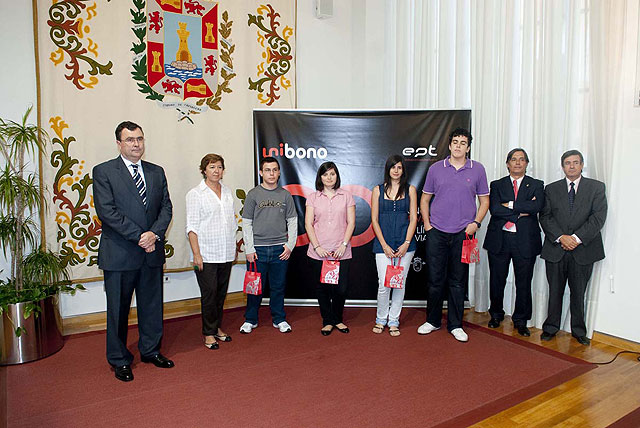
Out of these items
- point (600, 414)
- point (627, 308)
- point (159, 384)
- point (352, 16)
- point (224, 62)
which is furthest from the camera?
point (352, 16)

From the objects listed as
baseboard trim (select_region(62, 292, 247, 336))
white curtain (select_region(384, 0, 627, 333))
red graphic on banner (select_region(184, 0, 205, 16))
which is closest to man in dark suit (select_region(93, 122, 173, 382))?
baseboard trim (select_region(62, 292, 247, 336))

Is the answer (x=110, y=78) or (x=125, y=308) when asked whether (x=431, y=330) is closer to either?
(x=125, y=308)

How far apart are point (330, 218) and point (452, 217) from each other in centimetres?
97

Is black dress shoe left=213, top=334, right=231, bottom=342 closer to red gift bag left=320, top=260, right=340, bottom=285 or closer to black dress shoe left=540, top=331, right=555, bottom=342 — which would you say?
red gift bag left=320, top=260, right=340, bottom=285

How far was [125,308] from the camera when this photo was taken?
3.27 m

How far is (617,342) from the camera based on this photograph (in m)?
3.87

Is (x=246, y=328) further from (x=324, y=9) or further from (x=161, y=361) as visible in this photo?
(x=324, y=9)

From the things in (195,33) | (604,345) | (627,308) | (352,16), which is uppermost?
(352,16)

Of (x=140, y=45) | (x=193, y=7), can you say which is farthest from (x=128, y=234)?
(x=193, y=7)

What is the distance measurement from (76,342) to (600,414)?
12.2 ft

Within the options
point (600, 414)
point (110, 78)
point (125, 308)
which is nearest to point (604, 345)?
point (600, 414)

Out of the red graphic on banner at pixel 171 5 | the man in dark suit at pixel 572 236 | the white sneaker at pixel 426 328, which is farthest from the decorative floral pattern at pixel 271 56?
the man in dark suit at pixel 572 236

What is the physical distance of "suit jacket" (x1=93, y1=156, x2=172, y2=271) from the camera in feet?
10.2

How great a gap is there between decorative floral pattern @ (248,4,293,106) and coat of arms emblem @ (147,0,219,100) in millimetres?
461
